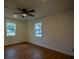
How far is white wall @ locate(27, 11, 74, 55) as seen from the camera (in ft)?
11.6

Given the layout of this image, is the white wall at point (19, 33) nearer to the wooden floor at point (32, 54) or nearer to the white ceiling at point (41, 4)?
the wooden floor at point (32, 54)

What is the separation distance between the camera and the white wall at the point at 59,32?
354 cm

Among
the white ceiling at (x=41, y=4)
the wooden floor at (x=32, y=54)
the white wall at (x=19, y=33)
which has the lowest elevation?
the wooden floor at (x=32, y=54)

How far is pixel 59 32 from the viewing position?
13.4 ft

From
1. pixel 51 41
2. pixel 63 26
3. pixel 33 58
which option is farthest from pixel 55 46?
pixel 33 58

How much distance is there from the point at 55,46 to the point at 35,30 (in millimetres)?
2556

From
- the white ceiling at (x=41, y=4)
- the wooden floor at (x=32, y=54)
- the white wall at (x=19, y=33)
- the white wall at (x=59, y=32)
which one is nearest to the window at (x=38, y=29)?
the white wall at (x=59, y=32)

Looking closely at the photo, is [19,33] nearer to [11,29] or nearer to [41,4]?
[11,29]

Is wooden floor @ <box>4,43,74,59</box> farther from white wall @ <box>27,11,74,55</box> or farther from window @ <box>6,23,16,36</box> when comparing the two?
window @ <box>6,23,16,36</box>

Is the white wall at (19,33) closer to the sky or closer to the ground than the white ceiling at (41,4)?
closer to the ground

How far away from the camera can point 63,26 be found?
3.86 m

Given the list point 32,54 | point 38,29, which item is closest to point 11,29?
point 38,29
